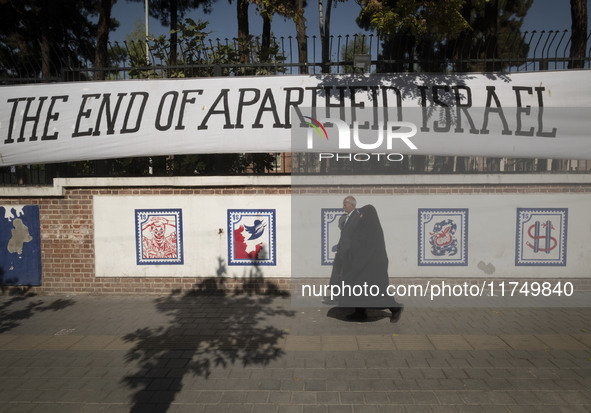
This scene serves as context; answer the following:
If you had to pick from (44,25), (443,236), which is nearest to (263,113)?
(443,236)

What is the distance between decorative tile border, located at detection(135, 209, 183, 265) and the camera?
7.93 meters

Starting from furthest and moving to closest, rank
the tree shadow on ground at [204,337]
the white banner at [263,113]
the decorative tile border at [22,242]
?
the decorative tile border at [22,242] < the white banner at [263,113] < the tree shadow on ground at [204,337]

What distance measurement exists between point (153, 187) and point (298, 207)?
2643 mm

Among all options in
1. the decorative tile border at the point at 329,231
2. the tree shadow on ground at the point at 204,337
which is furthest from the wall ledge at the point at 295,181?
the tree shadow on ground at the point at 204,337

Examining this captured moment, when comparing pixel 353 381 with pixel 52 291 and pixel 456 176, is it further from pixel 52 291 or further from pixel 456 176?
pixel 52 291

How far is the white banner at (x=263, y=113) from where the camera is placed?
7598mm

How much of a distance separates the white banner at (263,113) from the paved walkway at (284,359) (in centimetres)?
279

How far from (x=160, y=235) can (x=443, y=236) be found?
5.07 meters

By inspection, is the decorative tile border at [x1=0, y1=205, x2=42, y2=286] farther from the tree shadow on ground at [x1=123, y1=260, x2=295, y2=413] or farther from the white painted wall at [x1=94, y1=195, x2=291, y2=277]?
the tree shadow on ground at [x1=123, y1=260, x2=295, y2=413]

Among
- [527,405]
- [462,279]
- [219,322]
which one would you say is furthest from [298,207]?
[527,405]

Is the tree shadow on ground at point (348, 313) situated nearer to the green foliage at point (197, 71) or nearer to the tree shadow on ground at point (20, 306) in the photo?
the green foliage at point (197, 71)

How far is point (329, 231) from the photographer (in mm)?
7797

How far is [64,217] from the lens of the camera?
26.5ft

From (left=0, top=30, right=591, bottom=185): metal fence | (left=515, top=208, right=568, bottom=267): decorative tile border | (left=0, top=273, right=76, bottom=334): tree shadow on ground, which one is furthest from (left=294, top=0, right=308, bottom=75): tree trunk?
(left=0, top=273, right=76, bottom=334): tree shadow on ground
